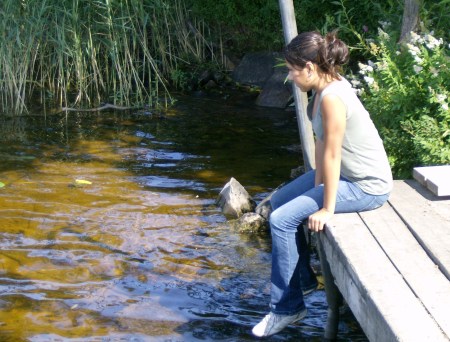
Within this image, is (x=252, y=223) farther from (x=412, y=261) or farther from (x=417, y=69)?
(x=412, y=261)

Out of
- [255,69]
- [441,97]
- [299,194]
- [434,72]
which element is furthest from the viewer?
[255,69]

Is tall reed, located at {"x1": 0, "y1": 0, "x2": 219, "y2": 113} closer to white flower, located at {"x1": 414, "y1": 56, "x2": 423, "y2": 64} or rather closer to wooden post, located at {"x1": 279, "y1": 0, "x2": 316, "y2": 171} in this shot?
wooden post, located at {"x1": 279, "y1": 0, "x2": 316, "y2": 171}

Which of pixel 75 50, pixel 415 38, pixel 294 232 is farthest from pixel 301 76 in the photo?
pixel 75 50

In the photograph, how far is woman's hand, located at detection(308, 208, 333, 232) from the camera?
155 inches

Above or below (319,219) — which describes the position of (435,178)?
above

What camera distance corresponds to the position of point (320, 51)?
159 inches

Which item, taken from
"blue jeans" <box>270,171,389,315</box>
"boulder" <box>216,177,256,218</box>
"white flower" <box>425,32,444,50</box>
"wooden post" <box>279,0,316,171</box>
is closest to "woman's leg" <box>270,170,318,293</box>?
"blue jeans" <box>270,171,389,315</box>

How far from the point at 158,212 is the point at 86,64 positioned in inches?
147

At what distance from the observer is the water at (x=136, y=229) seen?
473 centimetres

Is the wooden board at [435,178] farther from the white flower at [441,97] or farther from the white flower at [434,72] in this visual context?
the white flower at [434,72]

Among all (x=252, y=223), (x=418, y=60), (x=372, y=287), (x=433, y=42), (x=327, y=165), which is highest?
(x=433, y=42)

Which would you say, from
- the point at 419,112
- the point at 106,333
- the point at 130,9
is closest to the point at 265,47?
the point at 130,9

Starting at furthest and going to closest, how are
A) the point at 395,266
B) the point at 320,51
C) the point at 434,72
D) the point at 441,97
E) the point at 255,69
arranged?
the point at 255,69
the point at 434,72
the point at 441,97
the point at 320,51
the point at 395,266

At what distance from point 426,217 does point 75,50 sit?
6.39 metres
